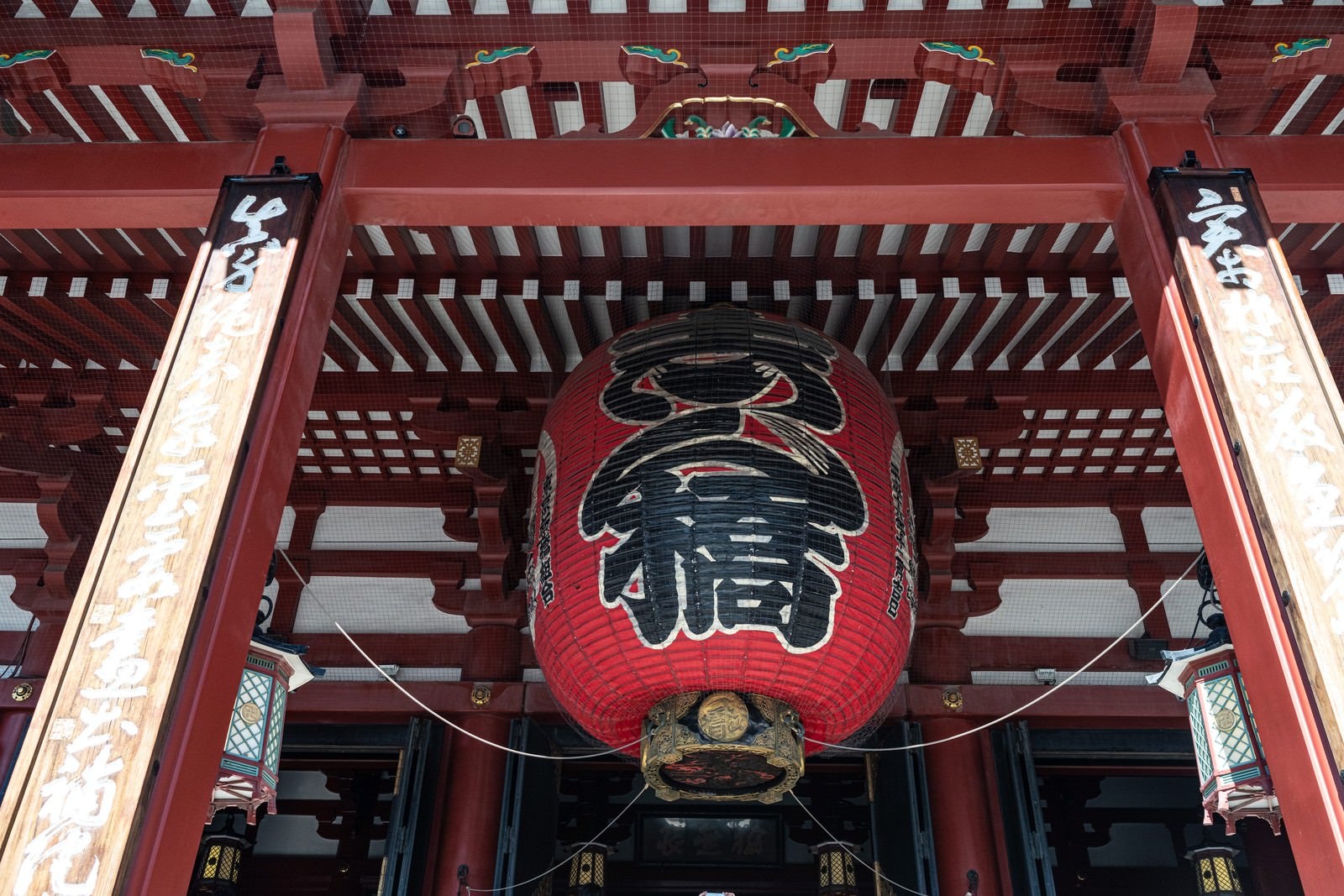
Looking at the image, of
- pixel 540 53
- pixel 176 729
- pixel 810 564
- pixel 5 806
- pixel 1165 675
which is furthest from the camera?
pixel 1165 675

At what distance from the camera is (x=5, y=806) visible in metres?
2.62

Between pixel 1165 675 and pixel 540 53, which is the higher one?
pixel 540 53

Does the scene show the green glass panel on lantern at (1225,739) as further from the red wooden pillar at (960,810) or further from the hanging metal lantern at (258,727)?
the hanging metal lantern at (258,727)

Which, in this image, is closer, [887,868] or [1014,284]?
[1014,284]

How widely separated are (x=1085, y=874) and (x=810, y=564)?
5047 mm

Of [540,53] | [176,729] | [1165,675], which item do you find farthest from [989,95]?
[176,729]

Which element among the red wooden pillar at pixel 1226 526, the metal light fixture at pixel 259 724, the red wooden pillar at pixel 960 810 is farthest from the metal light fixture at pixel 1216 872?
the metal light fixture at pixel 259 724

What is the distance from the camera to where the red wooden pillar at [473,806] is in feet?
19.7

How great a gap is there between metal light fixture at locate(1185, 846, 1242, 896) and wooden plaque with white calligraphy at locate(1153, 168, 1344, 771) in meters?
4.12

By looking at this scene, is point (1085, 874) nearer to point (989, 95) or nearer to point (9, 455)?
point (989, 95)

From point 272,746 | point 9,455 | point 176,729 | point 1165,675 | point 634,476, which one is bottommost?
point 176,729

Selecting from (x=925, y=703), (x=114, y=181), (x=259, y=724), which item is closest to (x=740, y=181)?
(x=114, y=181)

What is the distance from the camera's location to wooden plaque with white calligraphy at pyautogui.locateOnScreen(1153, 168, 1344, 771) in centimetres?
289

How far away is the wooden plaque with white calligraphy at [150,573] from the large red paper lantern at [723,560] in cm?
136
